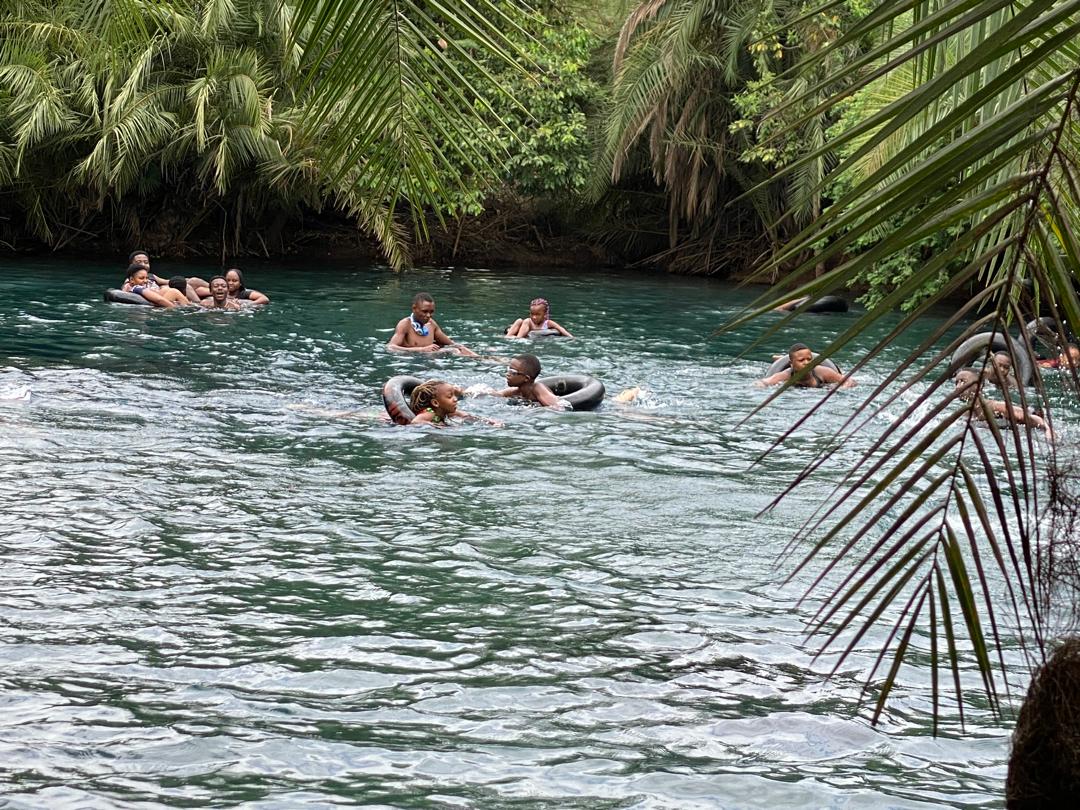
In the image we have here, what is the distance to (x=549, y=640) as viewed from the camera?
6.59 m

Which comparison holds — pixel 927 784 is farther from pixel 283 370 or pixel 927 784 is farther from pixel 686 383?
pixel 283 370

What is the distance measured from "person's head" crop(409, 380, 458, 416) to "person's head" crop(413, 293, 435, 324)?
14.5 ft

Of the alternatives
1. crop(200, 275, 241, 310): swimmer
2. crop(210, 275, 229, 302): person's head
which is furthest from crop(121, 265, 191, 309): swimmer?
crop(210, 275, 229, 302): person's head

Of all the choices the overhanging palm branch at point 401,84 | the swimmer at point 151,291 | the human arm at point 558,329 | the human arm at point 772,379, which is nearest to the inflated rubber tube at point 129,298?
the swimmer at point 151,291

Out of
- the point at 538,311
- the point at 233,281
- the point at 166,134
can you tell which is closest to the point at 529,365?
the point at 538,311

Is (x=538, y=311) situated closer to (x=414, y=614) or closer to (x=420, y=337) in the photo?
(x=420, y=337)

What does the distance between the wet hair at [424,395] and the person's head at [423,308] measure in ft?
14.5

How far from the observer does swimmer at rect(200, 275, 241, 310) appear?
1950 cm

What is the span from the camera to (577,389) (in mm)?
13812

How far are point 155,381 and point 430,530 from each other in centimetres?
624

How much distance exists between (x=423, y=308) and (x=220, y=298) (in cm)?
485

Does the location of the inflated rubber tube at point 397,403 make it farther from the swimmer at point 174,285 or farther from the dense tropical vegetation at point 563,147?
the swimmer at point 174,285

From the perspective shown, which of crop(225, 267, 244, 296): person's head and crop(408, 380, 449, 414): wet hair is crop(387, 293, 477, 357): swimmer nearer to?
crop(408, 380, 449, 414): wet hair

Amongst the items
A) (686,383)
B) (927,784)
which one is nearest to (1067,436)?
(927,784)
